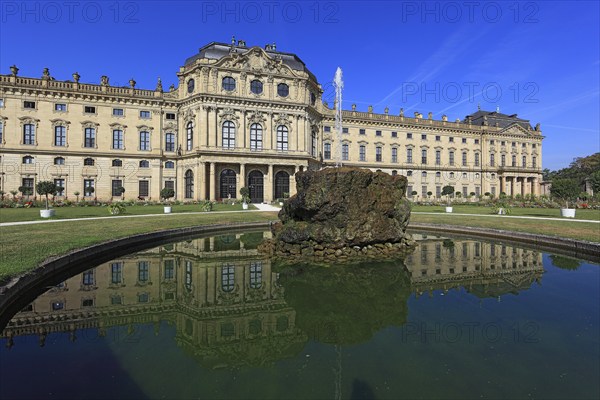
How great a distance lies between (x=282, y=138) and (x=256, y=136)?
342 cm

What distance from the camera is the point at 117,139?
37656 mm

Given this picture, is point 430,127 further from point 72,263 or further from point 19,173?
point 19,173

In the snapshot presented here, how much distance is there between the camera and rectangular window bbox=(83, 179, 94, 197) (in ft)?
116

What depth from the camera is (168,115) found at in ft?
128

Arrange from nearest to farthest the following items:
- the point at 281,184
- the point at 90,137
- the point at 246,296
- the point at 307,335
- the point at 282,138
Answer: the point at 307,335 < the point at 246,296 < the point at 90,137 < the point at 282,138 < the point at 281,184

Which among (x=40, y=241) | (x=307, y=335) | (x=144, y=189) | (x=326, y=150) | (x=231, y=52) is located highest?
(x=231, y=52)

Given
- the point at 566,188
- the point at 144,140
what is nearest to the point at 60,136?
the point at 144,140

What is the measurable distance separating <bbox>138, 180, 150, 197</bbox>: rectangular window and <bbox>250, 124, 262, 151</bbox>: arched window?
14226 mm

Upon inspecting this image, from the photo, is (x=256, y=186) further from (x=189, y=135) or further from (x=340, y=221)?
(x=340, y=221)

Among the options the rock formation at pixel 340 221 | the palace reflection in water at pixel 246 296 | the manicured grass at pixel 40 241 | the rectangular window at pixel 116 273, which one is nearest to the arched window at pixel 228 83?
the manicured grass at pixel 40 241

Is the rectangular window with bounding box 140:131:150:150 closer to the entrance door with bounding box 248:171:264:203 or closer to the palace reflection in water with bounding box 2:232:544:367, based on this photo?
the entrance door with bounding box 248:171:264:203

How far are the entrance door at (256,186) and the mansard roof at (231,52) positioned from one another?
49.9 feet

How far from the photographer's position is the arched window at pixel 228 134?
1454 inches

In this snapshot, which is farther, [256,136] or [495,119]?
[495,119]
